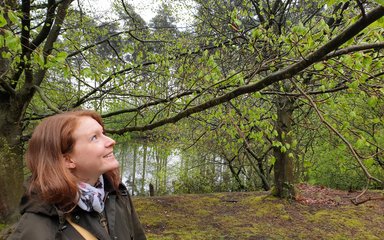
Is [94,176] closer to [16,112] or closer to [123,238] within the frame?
[123,238]

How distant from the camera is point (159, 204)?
300 inches

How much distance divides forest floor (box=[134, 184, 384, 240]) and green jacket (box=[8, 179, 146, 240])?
336cm

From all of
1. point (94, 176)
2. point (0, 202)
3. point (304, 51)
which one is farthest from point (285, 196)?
point (94, 176)

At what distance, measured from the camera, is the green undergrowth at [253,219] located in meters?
5.59

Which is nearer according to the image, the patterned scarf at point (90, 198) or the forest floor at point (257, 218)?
the patterned scarf at point (90, 198)

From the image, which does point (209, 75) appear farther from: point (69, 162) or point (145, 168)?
point (145, 168)

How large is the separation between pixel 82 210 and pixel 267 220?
210 inches

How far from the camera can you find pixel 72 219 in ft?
5.87

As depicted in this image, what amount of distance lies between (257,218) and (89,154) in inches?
212

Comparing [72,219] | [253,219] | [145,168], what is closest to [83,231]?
[72,219]

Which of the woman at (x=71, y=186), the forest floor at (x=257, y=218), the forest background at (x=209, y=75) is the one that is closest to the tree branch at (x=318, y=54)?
the forest background at (x=209, y=75)

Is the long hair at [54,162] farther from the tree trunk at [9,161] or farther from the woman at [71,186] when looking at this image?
the tree trunk at [9,161]

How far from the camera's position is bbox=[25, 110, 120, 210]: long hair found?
67.9 inches

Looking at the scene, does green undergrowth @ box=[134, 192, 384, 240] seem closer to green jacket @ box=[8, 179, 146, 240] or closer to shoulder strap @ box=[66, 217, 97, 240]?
green jacket @ box=[8, 179, 146, 240]
